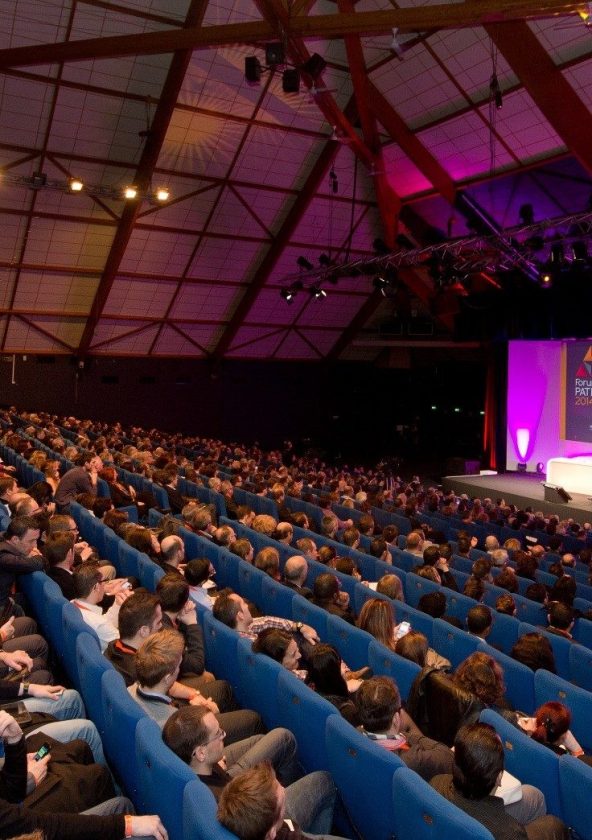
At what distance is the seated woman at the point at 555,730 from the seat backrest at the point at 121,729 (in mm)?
1878

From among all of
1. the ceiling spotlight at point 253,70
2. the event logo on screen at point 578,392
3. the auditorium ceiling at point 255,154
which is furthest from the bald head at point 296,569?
the event logo on screen at point 578,392

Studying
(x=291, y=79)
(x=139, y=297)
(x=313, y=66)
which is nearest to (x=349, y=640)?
(x=291, y=79)

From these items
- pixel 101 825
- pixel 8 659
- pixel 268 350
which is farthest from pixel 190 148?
pixel 101 825

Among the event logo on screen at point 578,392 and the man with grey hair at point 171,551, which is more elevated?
the event logo on screen at point 578,392

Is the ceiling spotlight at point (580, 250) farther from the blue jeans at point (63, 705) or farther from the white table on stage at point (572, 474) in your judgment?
the blue jeans at point (63, 705)

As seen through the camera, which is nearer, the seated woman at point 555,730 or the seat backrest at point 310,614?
the seated woman at point 555,730

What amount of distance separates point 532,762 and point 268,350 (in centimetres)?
2050

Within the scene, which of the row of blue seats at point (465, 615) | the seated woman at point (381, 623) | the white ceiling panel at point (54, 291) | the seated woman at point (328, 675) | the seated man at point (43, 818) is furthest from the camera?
the white ceiling panel at point (54, 291)

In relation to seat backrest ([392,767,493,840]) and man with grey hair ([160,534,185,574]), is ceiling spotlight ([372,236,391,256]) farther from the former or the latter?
seat backrest ([392,767,493,840])

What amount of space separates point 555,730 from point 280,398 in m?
21.2

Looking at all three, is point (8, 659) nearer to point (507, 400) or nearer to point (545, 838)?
point (545, 838)

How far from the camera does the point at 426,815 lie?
2.31m

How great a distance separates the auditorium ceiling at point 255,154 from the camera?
36.5 ft

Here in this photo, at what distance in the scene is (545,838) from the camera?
8.77ft
